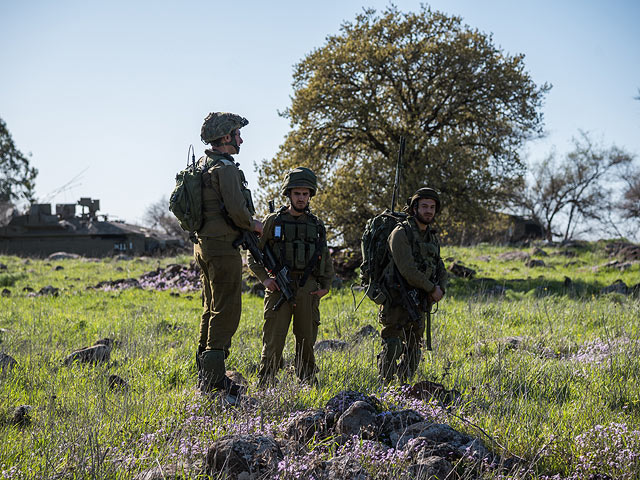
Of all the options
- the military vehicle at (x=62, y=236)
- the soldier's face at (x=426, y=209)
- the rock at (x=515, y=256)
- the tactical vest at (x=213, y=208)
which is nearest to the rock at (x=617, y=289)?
the rock at (x=515, y=256)

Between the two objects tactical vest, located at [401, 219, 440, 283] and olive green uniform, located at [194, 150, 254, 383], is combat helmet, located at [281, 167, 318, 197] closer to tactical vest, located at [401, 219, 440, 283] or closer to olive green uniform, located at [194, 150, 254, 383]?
olive green uniform, located at [194, 150, 254, 383]

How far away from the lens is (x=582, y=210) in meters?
38.5

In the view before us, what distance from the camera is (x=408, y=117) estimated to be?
648 inches

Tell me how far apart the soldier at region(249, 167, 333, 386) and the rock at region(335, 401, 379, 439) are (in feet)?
4.73

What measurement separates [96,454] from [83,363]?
118 inches

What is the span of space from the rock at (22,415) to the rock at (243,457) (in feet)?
5.51

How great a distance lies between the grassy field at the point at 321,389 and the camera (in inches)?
133

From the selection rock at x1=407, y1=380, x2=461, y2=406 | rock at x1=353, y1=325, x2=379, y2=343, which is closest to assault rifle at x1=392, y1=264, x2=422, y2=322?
rock at x1=407, y1=380, x2=461, y2=406

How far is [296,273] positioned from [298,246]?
0.27 meters

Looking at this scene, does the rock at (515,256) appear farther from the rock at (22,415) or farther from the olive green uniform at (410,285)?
the rock at (22,415)

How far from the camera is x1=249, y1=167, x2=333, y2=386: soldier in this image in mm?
5160

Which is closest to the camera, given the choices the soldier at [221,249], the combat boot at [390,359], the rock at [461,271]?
the soldier at [221,249]

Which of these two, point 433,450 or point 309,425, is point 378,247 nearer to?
point 309,425

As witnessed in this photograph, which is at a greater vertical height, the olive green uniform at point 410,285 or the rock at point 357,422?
the olive green uniform at point 410,285
